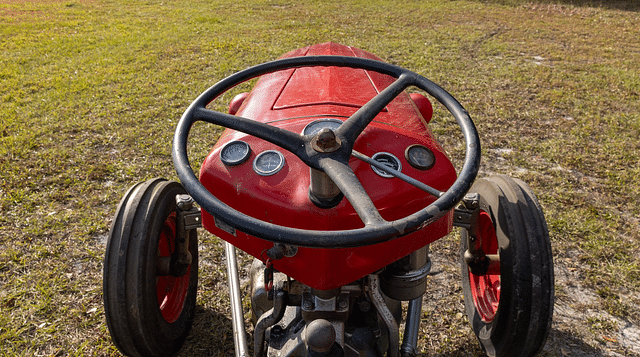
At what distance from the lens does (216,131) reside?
3.91m

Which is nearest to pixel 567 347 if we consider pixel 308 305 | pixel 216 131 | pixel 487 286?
pixel 487 286

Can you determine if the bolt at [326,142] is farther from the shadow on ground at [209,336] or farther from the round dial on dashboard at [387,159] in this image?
the shadow on ground at [209,336]

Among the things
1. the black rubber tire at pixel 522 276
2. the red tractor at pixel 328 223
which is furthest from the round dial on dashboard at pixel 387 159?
the black rubber tire at pixel 522 276

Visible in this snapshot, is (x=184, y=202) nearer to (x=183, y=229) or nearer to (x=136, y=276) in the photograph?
(x=183, y=229)

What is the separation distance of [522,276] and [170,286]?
1442 mm

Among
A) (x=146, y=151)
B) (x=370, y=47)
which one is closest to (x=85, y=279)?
(x=146, y=151)

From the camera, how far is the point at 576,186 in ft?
10.4

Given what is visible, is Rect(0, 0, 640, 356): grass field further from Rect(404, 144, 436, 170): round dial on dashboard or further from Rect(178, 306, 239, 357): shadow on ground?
Rect(404, 144, 436, 170): round dial on dashboard

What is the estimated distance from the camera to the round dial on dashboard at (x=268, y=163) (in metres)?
1.33

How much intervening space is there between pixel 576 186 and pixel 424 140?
86.4 inches

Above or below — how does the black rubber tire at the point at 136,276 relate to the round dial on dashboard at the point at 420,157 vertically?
below

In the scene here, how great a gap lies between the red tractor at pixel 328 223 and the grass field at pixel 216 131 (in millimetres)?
410

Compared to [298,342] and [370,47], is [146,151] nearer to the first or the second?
[298,342]

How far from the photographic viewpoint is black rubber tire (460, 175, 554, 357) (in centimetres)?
161
